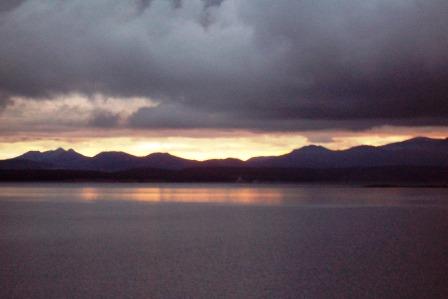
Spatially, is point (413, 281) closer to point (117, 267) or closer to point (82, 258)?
point (117, 267)

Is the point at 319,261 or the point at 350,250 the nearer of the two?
the point at 319,261

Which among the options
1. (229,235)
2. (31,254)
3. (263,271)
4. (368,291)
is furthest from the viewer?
(229,235)

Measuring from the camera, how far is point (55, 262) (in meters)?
28.6

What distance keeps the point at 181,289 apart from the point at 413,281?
8884 mm

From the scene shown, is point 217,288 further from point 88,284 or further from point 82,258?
point 82,258

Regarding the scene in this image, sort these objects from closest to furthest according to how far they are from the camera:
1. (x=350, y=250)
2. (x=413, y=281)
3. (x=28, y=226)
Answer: (x=413, y=281) < (x=350, y=250) < (x=28, y=226)

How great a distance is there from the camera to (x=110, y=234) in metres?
42.7

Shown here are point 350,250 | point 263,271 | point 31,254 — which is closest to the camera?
point 263,271

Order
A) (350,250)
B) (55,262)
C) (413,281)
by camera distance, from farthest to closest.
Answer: (350,250)
(55,262)
(413,281)

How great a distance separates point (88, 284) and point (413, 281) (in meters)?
12.3

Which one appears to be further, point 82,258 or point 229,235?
point 229,235

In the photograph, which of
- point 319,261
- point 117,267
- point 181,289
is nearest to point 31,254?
point 117,267

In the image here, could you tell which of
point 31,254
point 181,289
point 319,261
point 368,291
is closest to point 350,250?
point 319,261

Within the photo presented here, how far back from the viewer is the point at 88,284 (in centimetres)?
2322
